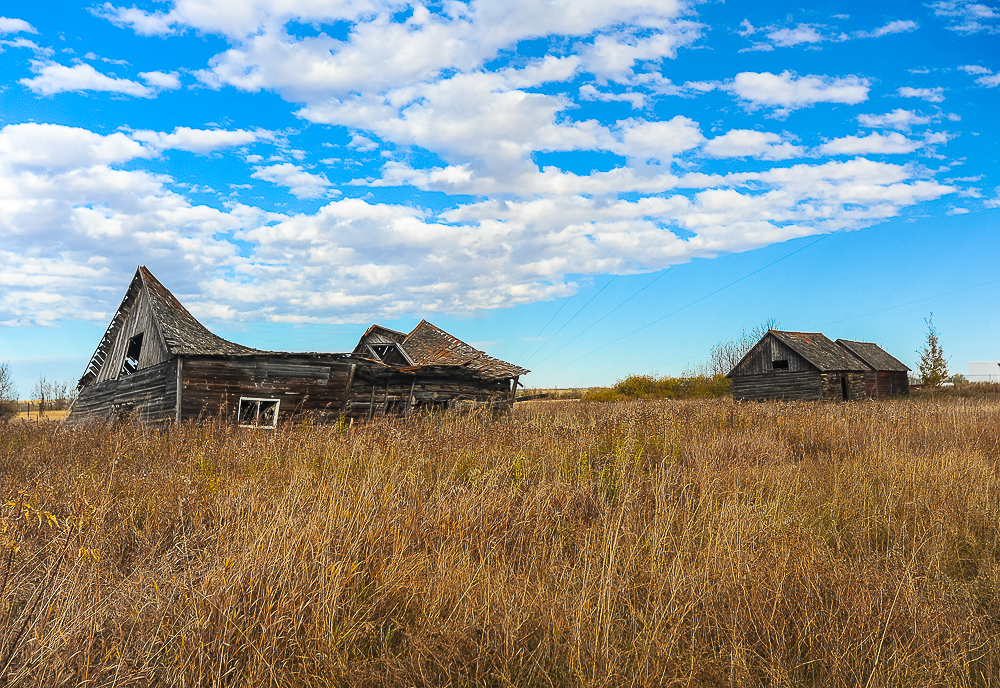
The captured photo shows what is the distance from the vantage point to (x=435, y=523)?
11.8 feet

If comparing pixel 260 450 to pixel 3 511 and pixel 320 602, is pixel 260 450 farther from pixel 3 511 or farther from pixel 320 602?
pixel 320 602

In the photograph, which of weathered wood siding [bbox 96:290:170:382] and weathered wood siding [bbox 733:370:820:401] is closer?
weathered wood siding [bbox 96:290:170:382]

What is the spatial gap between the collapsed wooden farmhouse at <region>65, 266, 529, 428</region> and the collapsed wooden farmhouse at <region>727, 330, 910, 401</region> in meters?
21.5

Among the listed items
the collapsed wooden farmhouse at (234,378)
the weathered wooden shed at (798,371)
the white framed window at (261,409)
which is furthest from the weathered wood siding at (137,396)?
the weathered wooden shed at (798,371)

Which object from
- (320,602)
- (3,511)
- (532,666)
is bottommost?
(532,666)

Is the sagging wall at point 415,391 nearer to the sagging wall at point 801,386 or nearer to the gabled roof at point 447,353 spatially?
the gabled roof at point 447,353

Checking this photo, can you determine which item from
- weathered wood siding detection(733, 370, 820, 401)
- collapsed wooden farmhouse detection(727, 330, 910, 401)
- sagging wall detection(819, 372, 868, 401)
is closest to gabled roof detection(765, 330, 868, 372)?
collapsed wooden farmhouse detection(727, 330, 910, 401)

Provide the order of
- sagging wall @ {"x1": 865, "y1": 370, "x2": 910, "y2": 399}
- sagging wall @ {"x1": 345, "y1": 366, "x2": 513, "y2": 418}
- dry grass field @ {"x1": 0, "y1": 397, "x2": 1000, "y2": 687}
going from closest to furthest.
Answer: dry grass field @ {"x1": 0, "y1": 397, "x2": 1000, "y2": 687} < sagging wall @ {"x1": 345, "y1": 366, "x2": 513, "y2": 418} < sagging wall @ {"x1": 865, "y1": 370, "x2": 910, "y2": 399}

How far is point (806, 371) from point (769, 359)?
2.54 metres

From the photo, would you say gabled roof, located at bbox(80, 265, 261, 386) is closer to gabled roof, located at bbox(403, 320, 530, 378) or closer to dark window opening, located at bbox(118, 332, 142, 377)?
dark window opening, located at bbox(118, 332, 142, 377)

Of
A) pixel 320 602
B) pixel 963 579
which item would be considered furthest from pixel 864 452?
pixel 320 602

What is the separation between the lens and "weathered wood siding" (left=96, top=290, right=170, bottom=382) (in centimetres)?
1771

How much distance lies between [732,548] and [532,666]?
5.36 feet

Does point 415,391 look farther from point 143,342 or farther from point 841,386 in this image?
point 841,386
